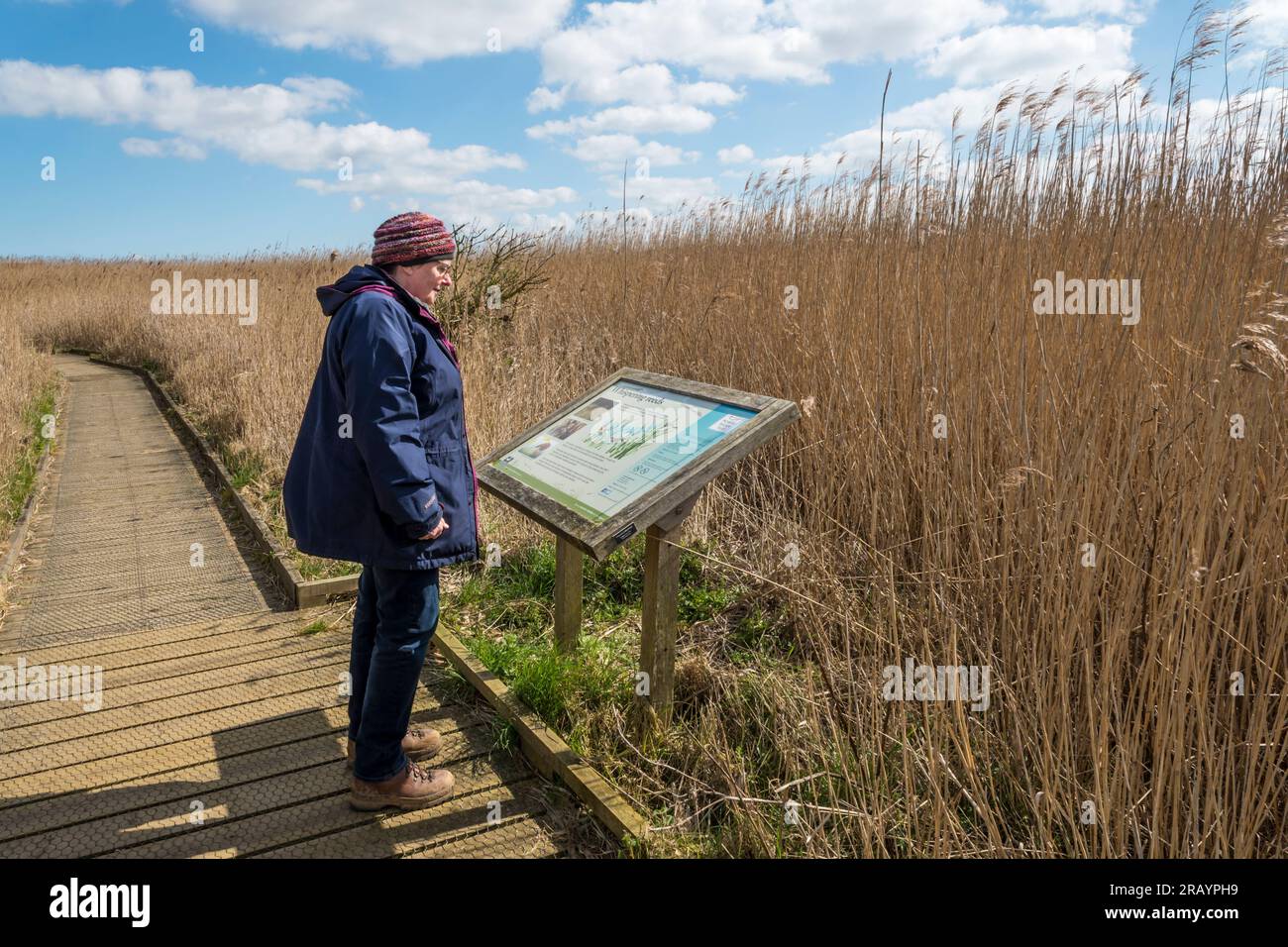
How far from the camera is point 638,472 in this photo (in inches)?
111

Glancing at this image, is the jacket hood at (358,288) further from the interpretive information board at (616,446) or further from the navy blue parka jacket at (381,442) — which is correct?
the interpretive information board at (616,446)

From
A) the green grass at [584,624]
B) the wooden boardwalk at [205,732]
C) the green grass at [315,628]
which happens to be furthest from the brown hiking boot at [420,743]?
the green grass at [315,628]

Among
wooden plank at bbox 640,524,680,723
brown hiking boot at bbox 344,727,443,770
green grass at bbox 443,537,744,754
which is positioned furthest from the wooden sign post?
brown hiking boot at bbox 344,727,443,770

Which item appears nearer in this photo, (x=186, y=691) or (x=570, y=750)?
(x=570, y=750)

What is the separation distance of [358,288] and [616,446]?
0.98 m

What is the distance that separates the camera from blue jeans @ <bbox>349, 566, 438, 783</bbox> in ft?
8.57

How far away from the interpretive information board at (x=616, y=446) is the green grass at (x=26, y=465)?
3.99m

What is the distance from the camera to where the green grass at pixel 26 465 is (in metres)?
5.66

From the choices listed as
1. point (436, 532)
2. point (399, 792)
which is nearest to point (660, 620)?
point (436, 532)

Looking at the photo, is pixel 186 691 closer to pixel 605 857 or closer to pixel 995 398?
pixel 605 857

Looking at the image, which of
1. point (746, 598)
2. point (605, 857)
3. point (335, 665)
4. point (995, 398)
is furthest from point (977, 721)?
point (335, 665)

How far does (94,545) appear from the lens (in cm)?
529

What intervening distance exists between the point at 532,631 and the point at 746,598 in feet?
3.12

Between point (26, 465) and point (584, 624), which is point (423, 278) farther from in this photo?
point (26, 465)
